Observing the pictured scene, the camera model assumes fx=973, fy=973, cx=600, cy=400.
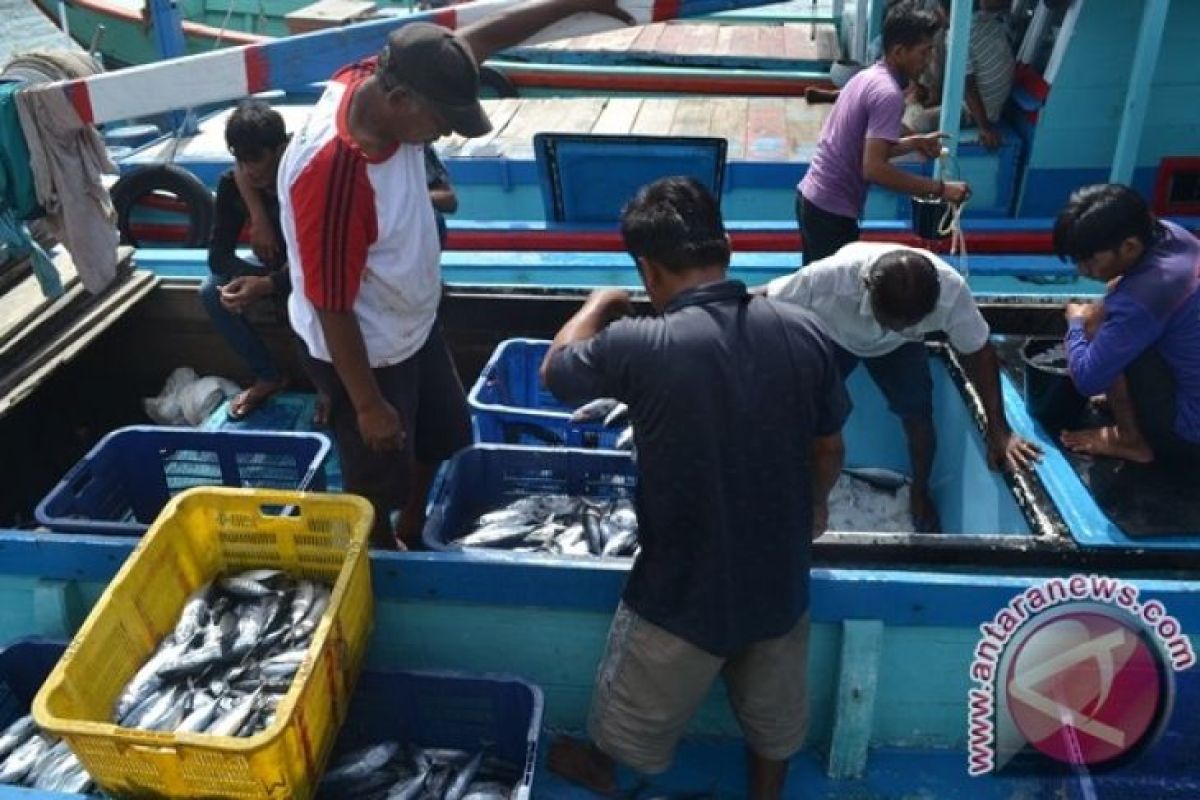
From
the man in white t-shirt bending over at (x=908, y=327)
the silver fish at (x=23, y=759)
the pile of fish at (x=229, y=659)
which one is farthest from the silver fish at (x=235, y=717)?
the man in white t-shirt bending over at (x=908, y=327)

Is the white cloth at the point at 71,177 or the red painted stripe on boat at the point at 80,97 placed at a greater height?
the red painted stripe on boat at the point at 80,97

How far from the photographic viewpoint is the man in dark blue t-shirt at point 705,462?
217 centimetres

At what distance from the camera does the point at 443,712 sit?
2807 millimetres

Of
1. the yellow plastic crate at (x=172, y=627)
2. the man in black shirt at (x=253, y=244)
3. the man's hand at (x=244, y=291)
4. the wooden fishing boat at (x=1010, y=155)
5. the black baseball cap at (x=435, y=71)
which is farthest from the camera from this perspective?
the wooden fishing boat at (x=1010, y=155)

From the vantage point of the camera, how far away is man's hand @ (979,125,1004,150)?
6.28 meters

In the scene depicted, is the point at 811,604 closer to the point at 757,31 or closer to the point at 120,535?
the point at 120,535

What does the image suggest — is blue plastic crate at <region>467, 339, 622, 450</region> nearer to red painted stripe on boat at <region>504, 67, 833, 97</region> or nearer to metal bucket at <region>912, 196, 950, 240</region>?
metal bucket at <region>912, 196, 950, 240</region>

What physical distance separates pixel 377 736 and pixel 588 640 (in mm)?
690

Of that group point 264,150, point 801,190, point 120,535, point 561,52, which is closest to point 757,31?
point 561,52

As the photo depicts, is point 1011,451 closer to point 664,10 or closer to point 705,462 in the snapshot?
point 705,462

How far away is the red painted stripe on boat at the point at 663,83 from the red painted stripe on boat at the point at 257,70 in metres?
6.51

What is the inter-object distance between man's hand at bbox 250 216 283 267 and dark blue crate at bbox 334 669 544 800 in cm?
240

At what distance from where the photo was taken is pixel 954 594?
262 cm

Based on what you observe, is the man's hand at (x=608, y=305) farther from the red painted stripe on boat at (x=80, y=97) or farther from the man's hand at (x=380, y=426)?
the red painted stripe on boat at (x=80, y=97)
